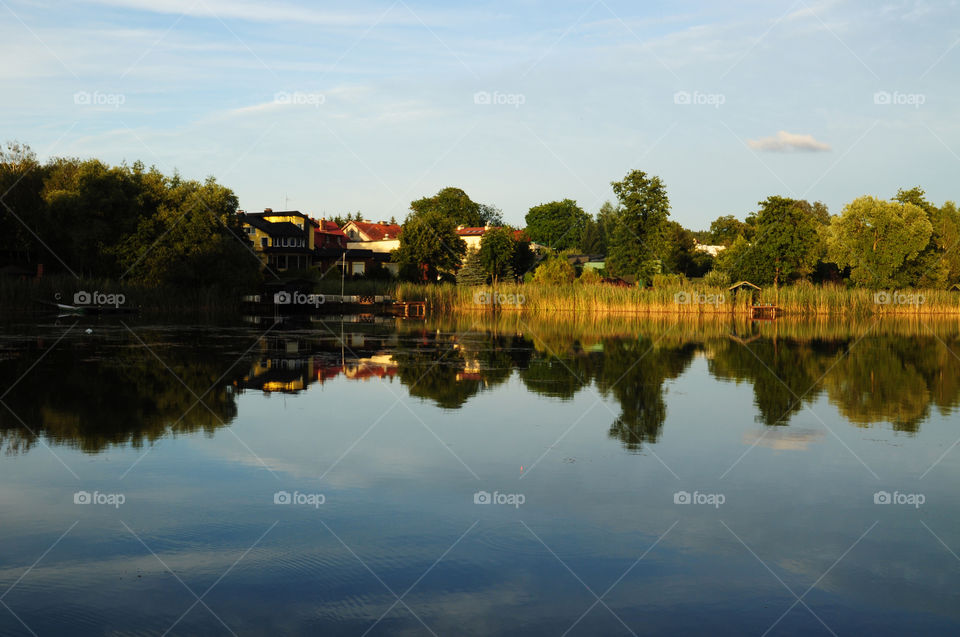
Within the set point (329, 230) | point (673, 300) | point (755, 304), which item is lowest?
point (755, 304)

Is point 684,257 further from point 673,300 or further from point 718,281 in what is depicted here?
point 673,300

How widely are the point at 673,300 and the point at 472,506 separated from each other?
56552 mm

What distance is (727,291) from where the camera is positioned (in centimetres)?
6512

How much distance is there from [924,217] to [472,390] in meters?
70.7

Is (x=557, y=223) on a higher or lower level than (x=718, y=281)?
higher

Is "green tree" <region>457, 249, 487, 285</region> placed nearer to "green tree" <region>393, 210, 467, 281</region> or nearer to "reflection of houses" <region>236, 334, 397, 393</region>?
"green tree" <region>393, 210, 467, 281</region>

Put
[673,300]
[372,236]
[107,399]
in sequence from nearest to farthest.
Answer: [107,399], [673,300], [372,236]

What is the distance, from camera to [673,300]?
63500 millimetres

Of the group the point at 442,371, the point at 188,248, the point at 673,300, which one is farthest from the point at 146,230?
the point at 442,371

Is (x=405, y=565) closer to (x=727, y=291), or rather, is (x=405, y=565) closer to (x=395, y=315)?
(x=395, y=315)

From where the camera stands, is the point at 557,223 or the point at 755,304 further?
the point at 557,223

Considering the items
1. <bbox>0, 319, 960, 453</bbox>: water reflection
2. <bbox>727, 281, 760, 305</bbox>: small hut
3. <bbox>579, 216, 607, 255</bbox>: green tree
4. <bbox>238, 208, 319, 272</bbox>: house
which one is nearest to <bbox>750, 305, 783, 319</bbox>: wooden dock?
<bbox>727, 281, 760, 305</bbox>: small hut

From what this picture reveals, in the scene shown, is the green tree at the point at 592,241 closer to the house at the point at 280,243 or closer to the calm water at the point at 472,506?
the house at the point at 280,243

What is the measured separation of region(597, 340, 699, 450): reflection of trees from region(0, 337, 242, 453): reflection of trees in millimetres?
7364
